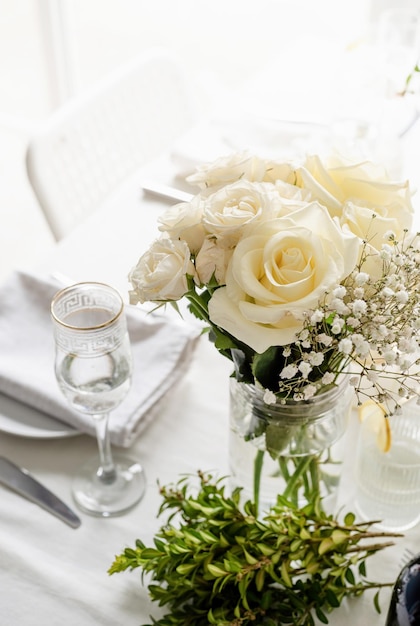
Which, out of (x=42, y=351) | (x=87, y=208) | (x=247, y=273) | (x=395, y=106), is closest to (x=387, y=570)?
(x=247, y=273)

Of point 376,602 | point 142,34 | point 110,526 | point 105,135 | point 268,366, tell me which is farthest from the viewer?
point 142,34

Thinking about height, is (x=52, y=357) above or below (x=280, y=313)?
below

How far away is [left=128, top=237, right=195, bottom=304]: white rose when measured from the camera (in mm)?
573

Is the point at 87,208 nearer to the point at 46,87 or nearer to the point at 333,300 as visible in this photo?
the point at 333,300

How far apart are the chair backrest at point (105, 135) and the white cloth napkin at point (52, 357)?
19.2 inches

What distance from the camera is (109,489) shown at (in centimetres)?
88

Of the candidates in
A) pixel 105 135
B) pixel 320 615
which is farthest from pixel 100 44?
pixel 320 615

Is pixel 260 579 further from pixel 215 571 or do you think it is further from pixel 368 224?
pixel 368 224

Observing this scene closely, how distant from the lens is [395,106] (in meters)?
1.41

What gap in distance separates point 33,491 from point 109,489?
91mm

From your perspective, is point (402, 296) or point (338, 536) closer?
point (402, 296)

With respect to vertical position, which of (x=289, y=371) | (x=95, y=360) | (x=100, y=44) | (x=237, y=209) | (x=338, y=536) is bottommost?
(x=100, y=44)

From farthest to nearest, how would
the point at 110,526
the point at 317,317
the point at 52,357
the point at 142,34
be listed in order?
1. the point at 142,34
2. the point at 52,357
3. the point at 110,526
4. the point at 317,317

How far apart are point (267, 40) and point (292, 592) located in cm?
302
